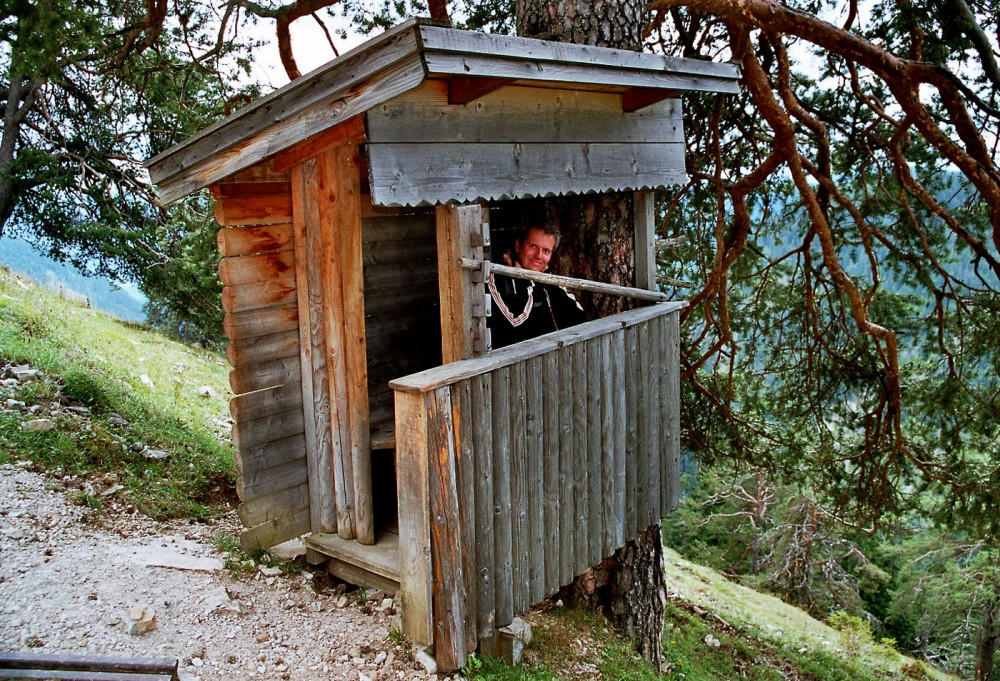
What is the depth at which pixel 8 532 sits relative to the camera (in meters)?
5.18

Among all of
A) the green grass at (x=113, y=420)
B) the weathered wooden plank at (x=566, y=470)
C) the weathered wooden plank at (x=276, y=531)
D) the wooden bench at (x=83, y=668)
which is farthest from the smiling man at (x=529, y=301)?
the green grass at (x=113, y=420)

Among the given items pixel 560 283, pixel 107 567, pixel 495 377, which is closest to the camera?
pixel 495 377

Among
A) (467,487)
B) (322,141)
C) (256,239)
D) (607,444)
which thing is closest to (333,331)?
(256,239)

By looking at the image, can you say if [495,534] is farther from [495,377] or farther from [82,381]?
[82,381]

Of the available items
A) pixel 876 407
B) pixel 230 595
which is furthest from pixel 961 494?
pixel 230 595

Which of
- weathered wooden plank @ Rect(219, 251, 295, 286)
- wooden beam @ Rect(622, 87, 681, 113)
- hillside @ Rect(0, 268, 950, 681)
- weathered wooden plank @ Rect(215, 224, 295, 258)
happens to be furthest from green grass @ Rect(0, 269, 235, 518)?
wooden beam @ Rect(622, 87, 681, 113)

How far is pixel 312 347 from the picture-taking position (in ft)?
16.3

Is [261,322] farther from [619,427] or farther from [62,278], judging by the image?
[62,278]

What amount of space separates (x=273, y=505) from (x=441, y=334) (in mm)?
1492

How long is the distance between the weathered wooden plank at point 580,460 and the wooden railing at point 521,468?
1 centimetres

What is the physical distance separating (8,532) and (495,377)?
338 cm

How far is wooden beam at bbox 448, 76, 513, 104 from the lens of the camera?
3.94 metres

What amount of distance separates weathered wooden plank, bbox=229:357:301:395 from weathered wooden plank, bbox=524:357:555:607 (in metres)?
1.55

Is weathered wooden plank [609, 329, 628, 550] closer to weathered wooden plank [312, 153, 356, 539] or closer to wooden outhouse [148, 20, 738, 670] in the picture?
wooden outhouse [148, 20, 738, 670]
